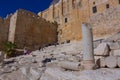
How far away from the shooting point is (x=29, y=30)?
105 ft

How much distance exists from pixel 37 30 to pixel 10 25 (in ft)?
17.0

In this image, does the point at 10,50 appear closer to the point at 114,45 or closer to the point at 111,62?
the point at 114,45

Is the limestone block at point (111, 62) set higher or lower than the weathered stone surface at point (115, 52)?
lower

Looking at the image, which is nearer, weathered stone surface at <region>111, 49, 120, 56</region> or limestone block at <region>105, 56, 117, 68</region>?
limestone block at <region>105, 56, 117, 68</region>

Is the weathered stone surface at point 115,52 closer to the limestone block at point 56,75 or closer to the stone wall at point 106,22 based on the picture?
the limestone block at point 56,75

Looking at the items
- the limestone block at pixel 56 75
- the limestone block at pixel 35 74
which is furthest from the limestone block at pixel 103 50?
the limestone block at pixel 35 74

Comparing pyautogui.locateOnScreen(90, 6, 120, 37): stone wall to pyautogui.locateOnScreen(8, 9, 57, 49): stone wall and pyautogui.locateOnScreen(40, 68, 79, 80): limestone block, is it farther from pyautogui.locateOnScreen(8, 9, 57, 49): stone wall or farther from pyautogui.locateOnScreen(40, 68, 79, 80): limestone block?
pyautogui.locateOnScreen(40, 68, 79, 80): limestone block

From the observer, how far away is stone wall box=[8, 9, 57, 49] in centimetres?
3005

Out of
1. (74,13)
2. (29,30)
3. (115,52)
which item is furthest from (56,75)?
(74,13)

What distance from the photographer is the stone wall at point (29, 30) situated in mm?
30047

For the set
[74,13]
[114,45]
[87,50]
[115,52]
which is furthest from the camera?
[74,13]

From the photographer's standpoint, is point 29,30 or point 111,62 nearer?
point 111,62

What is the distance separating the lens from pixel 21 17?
3108 cm

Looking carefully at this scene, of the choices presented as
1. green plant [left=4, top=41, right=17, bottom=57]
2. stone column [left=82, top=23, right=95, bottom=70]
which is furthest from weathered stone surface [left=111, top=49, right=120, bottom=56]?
green plant [left=4, top=41, right=17, bottom=57]
